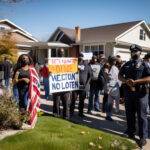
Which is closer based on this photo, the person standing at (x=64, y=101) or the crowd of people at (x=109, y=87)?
the crowd of people at (x=109, y=87)

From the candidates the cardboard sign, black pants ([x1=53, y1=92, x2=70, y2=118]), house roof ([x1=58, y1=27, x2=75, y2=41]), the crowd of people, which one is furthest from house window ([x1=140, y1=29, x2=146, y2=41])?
black pants ([x1=53, y1=92, x2=70, y2=118])

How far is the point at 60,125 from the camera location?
8.94 metres

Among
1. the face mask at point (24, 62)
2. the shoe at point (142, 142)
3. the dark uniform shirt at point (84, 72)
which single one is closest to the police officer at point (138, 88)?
the shoe at point (142, 142)

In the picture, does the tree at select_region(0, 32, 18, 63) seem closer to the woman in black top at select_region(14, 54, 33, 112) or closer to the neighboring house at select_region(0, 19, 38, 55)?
the neighboring house at select_region(0, 19, 38, 55)

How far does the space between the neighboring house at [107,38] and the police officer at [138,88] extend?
28.9 m

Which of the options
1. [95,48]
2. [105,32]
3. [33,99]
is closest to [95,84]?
[33,99]

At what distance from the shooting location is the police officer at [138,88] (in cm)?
792

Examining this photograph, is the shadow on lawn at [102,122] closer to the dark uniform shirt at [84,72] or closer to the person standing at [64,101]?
the person standing at [64,101]

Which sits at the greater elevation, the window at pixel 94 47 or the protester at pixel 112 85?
the window at pixel 94 47

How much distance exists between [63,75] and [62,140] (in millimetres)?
3585

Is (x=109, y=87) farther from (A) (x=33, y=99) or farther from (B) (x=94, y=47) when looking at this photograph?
(B) (x=94, y=47)

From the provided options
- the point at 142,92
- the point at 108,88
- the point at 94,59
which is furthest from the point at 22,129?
the point at 94,59

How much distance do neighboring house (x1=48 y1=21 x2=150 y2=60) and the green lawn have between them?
2928 centimetres

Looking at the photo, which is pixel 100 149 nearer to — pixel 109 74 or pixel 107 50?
pixel 109 74
